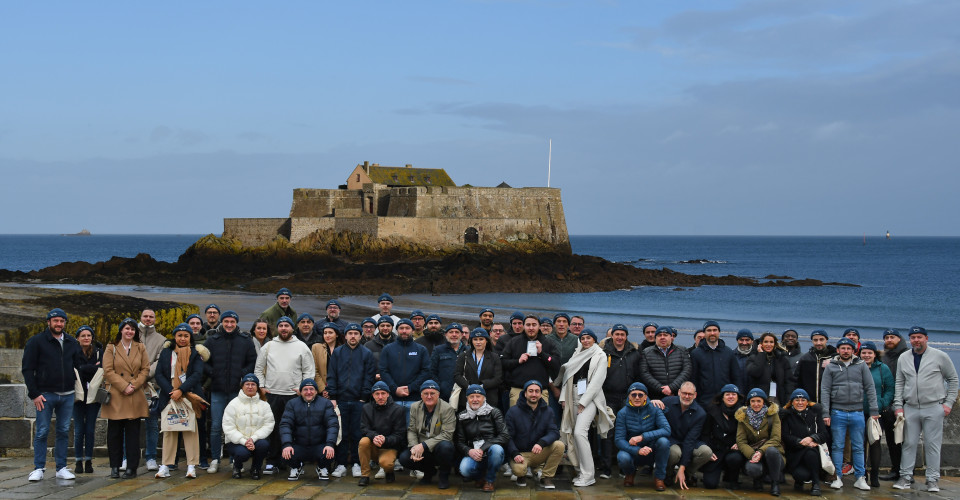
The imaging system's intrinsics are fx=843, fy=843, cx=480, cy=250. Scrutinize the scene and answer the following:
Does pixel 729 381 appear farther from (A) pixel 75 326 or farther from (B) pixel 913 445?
(A) pixel 75 326

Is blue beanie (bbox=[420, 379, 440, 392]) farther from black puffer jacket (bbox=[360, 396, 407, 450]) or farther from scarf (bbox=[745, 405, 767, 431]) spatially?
scarf (bbox=[745, 405, 767, 431])

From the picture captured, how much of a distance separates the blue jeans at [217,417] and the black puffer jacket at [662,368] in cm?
382

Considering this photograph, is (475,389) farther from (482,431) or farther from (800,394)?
(800,394)

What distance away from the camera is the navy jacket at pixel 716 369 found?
8609mm

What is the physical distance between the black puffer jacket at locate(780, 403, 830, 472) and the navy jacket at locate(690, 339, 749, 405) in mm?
560

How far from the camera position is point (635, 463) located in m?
8.21

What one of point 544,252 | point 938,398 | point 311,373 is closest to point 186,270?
point 544,252

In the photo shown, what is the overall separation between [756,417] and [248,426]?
494 centimetres

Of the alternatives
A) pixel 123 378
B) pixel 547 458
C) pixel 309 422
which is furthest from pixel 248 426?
pixel 547 458

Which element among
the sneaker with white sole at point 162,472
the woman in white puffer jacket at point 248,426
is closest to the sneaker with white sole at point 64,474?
the sneaker with white sole at point 162,472

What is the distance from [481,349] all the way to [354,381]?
134 cm

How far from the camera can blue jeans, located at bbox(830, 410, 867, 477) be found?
27.3ft

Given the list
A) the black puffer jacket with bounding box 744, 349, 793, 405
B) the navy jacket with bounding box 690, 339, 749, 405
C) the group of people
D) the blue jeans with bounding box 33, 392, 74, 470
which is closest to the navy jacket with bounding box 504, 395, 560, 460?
the group of people

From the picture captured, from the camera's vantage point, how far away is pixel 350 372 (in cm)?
860
